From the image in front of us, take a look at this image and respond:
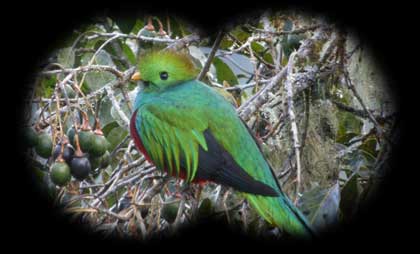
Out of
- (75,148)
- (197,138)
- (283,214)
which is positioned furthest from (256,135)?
(75,148)

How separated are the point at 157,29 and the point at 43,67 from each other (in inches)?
34.1

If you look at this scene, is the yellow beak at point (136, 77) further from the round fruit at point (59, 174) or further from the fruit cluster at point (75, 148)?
the round fruit at point (59, 174)

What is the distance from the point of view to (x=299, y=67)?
129 inches

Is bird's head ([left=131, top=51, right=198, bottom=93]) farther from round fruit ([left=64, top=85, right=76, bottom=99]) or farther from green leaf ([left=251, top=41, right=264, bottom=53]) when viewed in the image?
green leaf ([left=251, top=41, right=264, bottom=53])

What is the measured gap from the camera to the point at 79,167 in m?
3.01

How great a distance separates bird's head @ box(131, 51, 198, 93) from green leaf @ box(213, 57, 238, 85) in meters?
0.62

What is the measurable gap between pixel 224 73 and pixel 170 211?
1.23 meters

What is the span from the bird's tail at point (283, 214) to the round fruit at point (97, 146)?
2.06ft

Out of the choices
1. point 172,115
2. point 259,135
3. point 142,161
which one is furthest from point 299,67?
point 142,161

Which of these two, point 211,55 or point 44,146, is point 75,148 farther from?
point 211,55

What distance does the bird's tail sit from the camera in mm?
2836

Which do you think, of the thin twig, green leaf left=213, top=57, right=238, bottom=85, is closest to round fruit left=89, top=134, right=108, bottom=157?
the thin twig

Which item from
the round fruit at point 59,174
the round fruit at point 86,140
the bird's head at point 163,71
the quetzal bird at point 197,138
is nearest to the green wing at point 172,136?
the quetzal bird at point 197,138

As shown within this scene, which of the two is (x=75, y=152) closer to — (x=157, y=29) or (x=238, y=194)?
(x=238, y=194)
